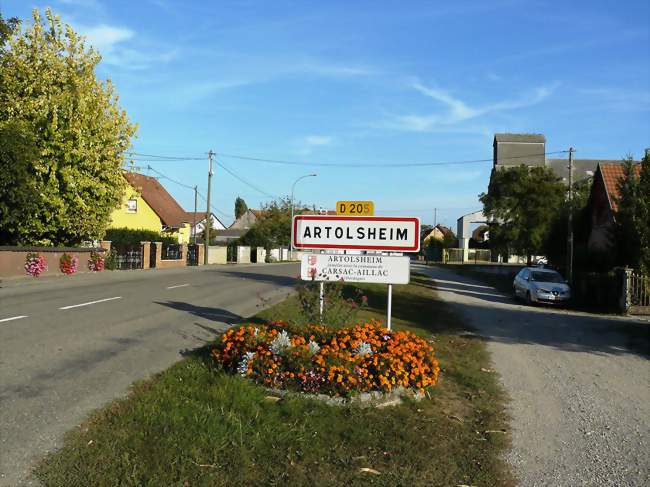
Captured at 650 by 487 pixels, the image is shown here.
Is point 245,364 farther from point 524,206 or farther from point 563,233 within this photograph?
point 524,206

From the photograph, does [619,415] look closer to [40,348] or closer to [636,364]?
[636,364]

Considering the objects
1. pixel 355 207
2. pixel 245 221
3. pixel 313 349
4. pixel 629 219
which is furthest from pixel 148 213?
pixel 245 221

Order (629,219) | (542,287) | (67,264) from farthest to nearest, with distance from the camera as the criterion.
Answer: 1. (67,264)
2. (542,287)
3. (629,219)

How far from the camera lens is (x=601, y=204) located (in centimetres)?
3127

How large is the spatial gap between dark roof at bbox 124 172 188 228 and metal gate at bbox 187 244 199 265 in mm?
9054

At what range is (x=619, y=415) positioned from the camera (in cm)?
733

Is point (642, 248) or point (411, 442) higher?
point (642, 248)

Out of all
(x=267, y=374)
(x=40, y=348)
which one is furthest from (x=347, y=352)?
(x=40, y=348)

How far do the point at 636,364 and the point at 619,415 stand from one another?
4.37 metres

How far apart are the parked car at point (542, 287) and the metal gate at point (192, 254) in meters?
31.2

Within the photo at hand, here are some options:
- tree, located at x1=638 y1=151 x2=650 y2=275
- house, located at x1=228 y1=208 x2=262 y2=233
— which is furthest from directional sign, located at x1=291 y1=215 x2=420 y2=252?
house, located at x1=228 y1=208 x2=262 y2=233

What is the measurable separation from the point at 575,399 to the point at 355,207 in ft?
17.7

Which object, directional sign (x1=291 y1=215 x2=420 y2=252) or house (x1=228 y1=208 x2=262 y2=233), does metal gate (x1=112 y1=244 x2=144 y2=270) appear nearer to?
directional sign (x1=291 y1=215 x2=420 y2=252)

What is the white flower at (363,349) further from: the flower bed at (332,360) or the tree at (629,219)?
the tree at (629,219)
